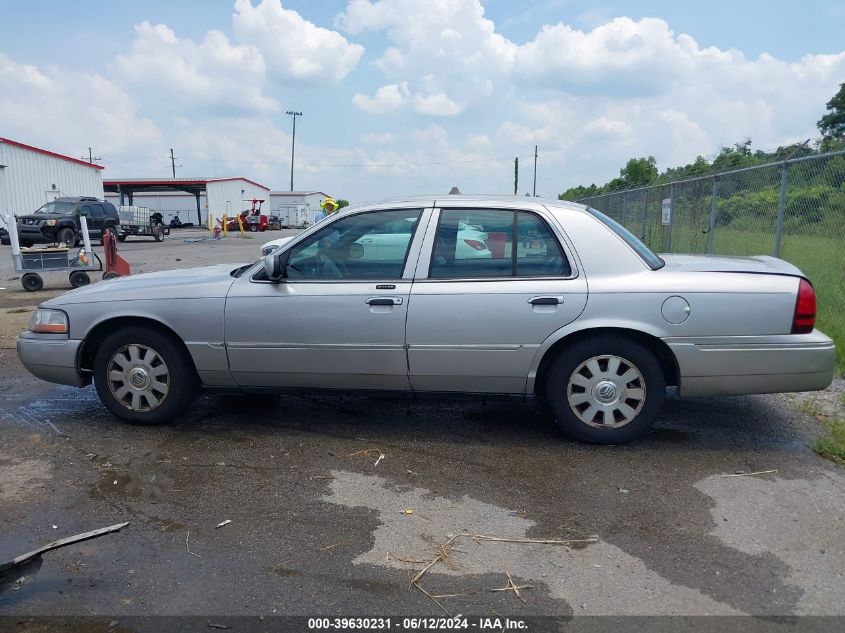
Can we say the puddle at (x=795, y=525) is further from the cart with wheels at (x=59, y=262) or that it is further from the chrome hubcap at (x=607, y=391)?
the cart with wheels at (x=59, y=262)

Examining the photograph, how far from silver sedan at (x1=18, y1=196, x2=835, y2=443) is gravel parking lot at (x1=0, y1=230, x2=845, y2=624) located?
0.39 meters

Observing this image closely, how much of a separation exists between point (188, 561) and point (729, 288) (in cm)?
341

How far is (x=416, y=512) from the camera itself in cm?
359

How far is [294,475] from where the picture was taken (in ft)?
13.3

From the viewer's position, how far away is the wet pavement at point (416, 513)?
2.84 metres

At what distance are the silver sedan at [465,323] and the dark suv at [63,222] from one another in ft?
72.5

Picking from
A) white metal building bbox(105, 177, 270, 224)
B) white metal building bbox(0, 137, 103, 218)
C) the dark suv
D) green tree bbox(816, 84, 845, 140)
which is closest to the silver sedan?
the dark suv

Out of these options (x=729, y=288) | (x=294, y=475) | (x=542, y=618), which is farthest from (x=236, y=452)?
(x=729, y=288)

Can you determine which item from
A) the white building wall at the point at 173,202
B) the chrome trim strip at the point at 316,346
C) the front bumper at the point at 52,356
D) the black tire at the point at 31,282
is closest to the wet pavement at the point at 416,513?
the front bumper at the point at 52,356

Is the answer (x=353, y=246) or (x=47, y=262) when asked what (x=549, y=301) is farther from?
(x=47, y=262)

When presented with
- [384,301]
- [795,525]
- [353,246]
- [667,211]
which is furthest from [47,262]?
[795,525]

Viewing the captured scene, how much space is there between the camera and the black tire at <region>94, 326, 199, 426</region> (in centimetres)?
475

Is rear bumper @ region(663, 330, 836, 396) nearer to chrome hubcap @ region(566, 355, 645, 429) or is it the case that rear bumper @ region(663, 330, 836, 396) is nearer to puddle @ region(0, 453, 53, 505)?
chrome hubcap @ region(566, 355, 645, 429)

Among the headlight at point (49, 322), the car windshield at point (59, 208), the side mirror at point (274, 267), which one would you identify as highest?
the car windshield at point (59, 208)
